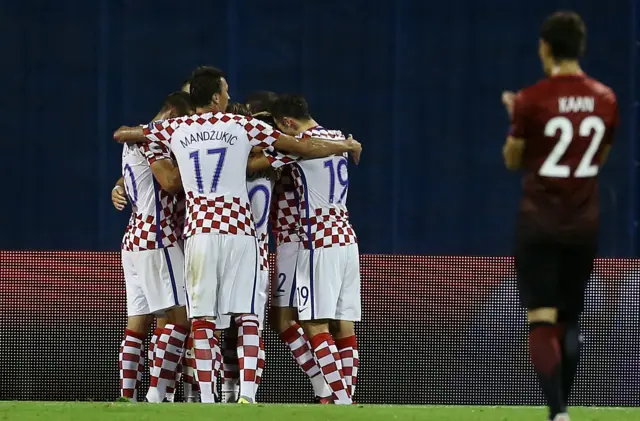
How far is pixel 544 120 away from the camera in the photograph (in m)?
4.49

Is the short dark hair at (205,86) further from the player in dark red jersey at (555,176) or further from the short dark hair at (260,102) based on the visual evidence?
the player in dark red jersey at (555,176)

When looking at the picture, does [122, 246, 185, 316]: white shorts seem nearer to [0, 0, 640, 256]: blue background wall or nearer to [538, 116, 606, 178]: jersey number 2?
[538, 116, 606, 178]: jersey number 2

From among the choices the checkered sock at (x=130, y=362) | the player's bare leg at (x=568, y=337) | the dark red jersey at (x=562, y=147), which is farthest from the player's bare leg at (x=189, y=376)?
the dark red jersey at (x=562, y=147)

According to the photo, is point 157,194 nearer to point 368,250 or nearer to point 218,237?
point 218,237

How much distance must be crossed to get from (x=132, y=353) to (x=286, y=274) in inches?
35.2

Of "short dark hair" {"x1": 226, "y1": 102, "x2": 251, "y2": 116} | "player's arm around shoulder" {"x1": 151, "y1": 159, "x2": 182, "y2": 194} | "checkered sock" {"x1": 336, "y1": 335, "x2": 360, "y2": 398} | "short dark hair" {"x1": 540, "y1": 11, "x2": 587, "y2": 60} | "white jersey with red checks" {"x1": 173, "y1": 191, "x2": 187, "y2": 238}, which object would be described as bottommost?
"checkered sock" {"x1": 336, "y1": 335, "x2": 360, "y2": 398}

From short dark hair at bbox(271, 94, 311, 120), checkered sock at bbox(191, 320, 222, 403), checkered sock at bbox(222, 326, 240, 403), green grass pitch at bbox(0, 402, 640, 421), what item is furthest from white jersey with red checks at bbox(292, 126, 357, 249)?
green grass pitch at bbox(0, 402, 640, 421)

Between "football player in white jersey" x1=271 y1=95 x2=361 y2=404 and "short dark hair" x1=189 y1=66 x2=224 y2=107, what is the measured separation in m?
0.61

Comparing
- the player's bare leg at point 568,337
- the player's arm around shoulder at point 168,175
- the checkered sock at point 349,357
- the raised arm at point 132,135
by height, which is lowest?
the checkered sock at point 349,357

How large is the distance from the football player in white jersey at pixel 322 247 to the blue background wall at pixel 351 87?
11.5 feet

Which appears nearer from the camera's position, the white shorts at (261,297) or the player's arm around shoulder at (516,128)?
the player's arm around shoulder at (516,128)

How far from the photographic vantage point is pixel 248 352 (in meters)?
6.37

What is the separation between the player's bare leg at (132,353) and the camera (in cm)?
701

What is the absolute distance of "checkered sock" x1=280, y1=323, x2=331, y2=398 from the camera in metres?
7.11
